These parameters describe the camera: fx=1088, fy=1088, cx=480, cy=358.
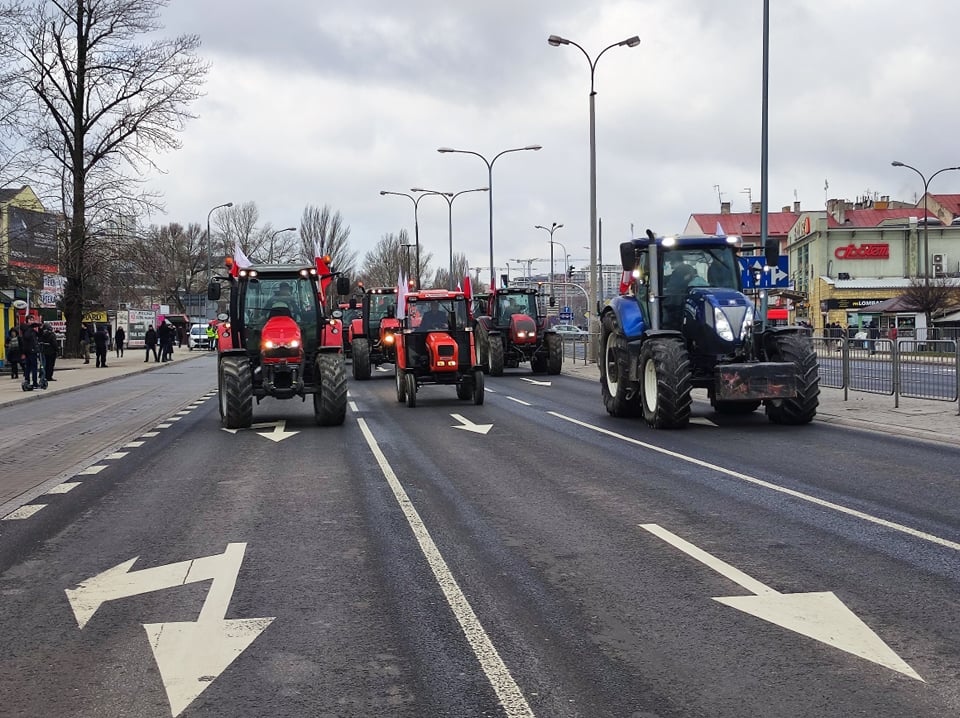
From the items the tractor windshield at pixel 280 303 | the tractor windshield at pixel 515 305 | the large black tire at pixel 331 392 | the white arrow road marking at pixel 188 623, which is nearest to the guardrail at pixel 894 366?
the large black tire at pixel 331 392

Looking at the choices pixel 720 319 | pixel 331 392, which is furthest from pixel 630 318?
pixel 331 392

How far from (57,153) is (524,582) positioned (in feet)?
141

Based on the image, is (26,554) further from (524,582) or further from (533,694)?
(533,694)

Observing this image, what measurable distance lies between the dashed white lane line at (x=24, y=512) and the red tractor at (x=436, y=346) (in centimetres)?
1139

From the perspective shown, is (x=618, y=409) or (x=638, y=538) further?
(x=618, y=409)

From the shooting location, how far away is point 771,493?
32.1 ft

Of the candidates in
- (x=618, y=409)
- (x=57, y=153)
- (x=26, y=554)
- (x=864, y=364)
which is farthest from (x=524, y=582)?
(x=57, y=153)

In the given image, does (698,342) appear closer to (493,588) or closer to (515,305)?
(493,588)

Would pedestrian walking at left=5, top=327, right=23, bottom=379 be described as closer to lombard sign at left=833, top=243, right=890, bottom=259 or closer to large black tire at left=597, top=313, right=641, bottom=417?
large black tire at left=597, top=313, right=641, bottom=417

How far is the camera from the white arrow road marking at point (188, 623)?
486cm

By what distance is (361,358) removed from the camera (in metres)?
30.8

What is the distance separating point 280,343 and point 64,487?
6440 mm

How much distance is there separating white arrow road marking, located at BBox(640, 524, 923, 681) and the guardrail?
39.8ft

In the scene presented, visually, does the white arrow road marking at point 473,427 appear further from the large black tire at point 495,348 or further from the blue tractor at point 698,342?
the large black tire at point 495,348
